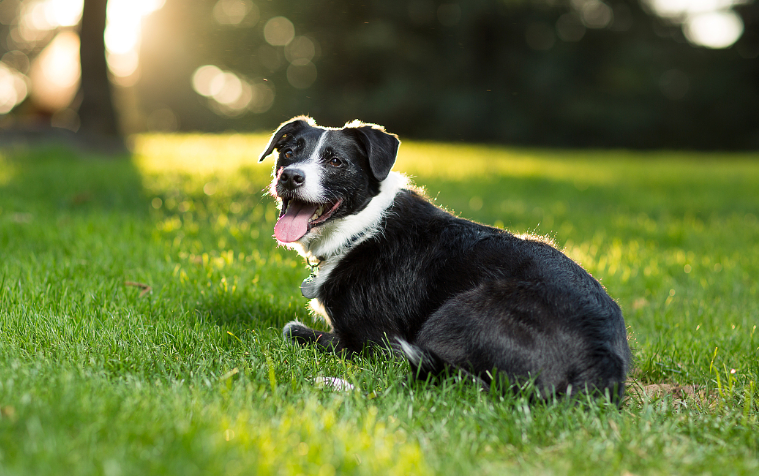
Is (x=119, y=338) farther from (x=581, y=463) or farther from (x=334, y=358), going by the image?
(x=581, y=463)

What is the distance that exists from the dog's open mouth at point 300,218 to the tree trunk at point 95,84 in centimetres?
1034

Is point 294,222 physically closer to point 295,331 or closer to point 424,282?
point 295,331

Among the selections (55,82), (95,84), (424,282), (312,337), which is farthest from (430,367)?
(55,82)

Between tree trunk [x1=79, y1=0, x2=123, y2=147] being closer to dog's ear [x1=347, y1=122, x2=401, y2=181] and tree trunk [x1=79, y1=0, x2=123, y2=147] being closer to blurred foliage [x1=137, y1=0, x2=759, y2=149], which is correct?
dog's ear [x1=347, y1=122, x2=401, y2=181]

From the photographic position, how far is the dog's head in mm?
3572

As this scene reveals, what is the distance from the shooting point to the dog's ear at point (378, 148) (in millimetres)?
3658

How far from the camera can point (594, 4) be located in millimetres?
31734

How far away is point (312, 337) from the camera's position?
3609 millimetres

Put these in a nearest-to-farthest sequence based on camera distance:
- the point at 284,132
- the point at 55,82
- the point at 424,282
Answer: the point at 424,282
the point at 284,132
the point at 55,82

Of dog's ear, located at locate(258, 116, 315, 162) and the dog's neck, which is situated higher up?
dog's ear, located at locate(258, 116, 315, 162)

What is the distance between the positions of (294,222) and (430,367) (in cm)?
124

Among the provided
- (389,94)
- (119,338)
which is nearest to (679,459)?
(119,338)

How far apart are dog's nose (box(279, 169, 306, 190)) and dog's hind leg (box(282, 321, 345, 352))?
88 centimetres

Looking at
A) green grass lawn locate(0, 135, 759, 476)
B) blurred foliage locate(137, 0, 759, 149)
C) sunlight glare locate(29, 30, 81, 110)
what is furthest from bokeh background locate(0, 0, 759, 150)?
green grass lawn locate(0, 135, 759, 476)
